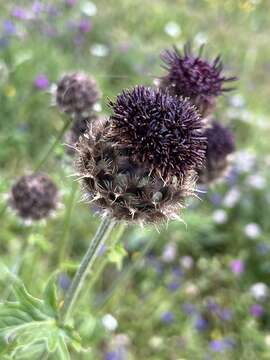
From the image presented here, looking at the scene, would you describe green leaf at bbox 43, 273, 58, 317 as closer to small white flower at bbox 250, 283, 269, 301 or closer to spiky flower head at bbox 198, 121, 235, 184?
spiky flower head at bbox 198, 121, 235, 184

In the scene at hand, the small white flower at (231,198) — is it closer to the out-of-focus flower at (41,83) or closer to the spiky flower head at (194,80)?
the out-of-focus flower at (41,83)

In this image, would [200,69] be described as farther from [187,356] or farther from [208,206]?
[208,206]

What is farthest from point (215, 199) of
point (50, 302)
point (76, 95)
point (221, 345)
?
point (50, 302)

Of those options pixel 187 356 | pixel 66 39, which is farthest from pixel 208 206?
pixel 66 39

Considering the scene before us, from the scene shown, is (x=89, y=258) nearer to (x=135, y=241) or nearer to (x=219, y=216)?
(x=135, y=241)

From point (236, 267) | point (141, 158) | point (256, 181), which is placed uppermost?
point (256, 181)

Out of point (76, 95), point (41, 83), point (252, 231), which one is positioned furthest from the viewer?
point (41, 83)
